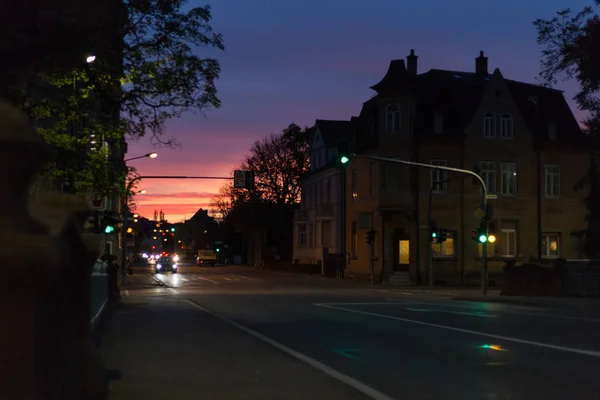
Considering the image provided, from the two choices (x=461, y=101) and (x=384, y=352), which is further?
(x=461, y=101)

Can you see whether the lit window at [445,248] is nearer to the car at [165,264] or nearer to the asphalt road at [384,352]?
the asphalt road at [384,352]

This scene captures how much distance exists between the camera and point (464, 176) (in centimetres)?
4650

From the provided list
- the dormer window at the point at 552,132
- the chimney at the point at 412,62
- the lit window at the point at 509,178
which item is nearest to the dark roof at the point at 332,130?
the chimney at the point at 412,62

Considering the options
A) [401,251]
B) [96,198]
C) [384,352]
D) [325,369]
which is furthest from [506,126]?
[325,369]

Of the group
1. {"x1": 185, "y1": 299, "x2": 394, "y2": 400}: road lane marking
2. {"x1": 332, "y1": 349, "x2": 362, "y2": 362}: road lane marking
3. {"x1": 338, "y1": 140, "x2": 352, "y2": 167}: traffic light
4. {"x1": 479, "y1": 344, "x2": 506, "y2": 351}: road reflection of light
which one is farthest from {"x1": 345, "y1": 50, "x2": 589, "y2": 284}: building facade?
{"x1": 332, "y1": 349, "x2": 362, "y2": 362}: road lane marking

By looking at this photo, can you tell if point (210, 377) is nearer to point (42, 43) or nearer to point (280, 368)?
point (280, 368)

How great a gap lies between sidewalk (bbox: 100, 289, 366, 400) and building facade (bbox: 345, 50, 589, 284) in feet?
102

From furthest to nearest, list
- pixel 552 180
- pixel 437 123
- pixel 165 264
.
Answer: pixel 165 264 → pixel 552 180 → pixel 437 123

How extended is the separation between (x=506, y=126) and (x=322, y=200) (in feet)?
67.2

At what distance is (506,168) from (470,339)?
3607cm

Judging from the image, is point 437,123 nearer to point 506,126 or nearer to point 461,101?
point 461,101

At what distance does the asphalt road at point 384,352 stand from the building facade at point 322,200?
3754 centimetres

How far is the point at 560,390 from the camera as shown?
9242 millimetres

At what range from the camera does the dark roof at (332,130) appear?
62.9m
